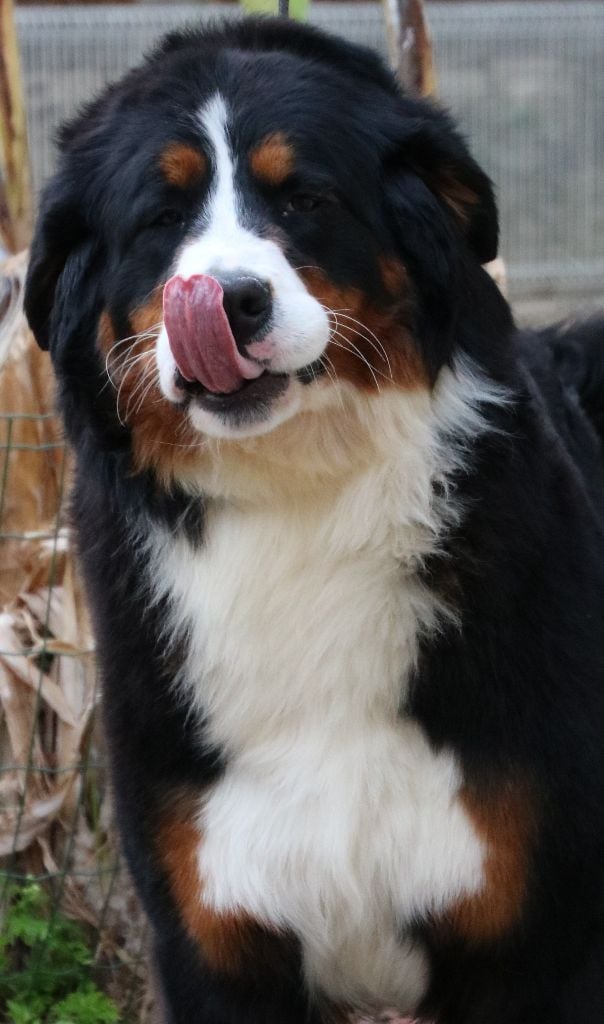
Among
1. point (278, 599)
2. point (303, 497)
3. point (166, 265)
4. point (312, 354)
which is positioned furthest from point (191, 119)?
point (278, 599)

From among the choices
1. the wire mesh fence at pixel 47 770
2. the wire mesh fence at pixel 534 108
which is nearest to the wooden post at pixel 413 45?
the wire mesh fence at pixel 47 770

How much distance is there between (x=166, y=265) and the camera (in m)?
2.66

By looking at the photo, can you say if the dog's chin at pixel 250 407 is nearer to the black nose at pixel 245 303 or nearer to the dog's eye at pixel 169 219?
the black nose at pixel 245 303

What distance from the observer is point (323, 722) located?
280 centimetres

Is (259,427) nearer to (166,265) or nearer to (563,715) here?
(166,265)

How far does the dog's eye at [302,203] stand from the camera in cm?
266

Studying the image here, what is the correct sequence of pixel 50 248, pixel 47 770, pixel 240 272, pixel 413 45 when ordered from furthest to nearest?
pixel 413 45, pixel 47 770, pixel 50 248, pixel 240 272

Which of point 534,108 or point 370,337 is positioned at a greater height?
point 370,337

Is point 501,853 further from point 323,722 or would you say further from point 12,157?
point 12,157

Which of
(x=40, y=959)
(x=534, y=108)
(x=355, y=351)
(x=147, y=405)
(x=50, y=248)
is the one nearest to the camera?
(x=355, y=351)

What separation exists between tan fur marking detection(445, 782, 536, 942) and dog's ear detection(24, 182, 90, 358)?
120 cm

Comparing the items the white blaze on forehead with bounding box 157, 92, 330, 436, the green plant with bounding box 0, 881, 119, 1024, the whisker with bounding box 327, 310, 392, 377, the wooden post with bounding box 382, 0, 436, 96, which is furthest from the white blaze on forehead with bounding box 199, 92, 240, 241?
the green plant with bounding box 0, 881, 119, 1024

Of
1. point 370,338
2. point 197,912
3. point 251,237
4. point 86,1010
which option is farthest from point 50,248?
point 86,1010

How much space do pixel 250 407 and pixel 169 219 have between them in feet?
1.32
